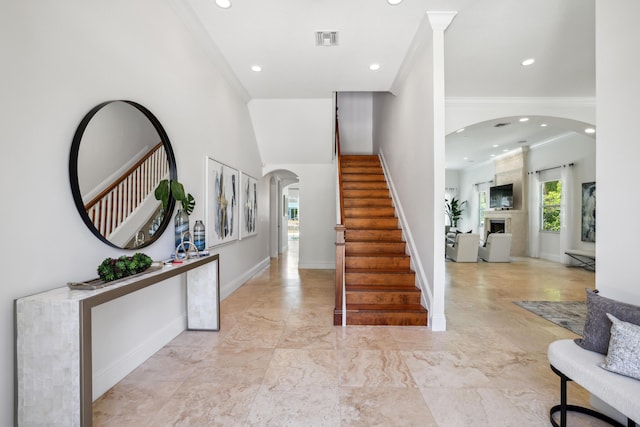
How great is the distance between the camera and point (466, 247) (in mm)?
7691

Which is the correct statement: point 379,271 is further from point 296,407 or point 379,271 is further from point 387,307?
point 296,407

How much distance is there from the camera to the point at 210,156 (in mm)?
3686

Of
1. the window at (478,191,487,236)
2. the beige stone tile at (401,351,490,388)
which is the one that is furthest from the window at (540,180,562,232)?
the beige stone tile at (401,351,490,388)

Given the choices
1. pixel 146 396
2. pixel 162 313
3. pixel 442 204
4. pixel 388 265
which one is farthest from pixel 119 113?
pixel 388 265

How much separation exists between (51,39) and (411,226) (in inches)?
157

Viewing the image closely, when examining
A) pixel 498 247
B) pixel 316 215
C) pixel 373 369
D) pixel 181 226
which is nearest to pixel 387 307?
pixel 373 369

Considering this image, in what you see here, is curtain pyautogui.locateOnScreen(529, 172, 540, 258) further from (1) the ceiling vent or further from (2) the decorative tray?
(2) the decorative tray

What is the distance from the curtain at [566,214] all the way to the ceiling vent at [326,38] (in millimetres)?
7697

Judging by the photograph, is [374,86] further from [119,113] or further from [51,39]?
[51,39]

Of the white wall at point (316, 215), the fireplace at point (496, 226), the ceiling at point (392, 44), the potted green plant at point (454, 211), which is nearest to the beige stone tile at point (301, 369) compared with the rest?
the ceiling at point (392, 44)

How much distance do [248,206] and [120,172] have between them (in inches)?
129

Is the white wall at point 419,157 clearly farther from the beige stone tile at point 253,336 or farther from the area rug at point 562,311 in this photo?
the beige stone tile at point 253,336

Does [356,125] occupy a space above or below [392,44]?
above

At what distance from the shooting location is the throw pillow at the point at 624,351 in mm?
1397
